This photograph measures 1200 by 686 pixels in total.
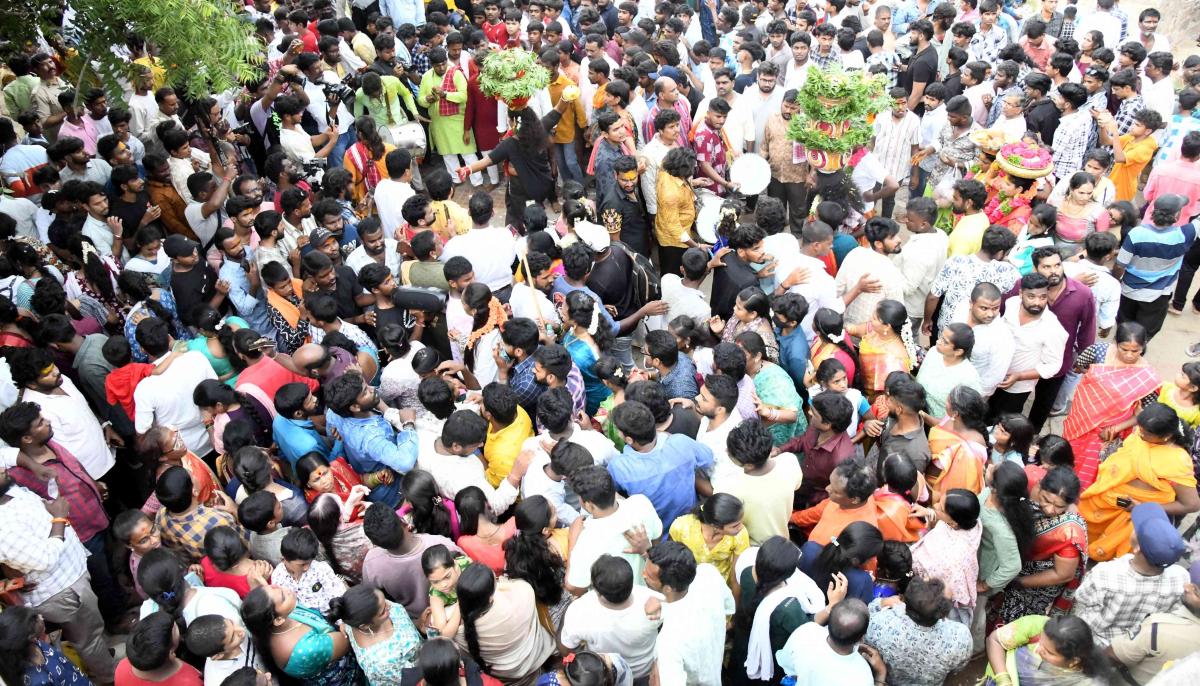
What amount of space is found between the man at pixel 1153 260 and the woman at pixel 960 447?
2.89 metres

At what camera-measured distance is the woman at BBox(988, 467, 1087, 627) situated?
440cm

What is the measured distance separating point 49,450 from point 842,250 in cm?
582

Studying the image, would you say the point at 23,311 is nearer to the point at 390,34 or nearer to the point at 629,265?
the point at 629,265

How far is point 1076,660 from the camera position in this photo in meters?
3.66

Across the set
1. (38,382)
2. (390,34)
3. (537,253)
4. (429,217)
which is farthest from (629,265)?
(390,34)

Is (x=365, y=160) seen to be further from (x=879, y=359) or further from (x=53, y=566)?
(x=879, y=359)

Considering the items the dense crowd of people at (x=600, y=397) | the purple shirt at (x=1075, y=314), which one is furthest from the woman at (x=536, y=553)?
the purple shirt at (x=1075, y=314)

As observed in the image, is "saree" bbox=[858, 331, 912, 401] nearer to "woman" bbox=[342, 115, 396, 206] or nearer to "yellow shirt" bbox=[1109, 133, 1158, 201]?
"yellow shirt" bbox=[1109, 133, 1158, 201]

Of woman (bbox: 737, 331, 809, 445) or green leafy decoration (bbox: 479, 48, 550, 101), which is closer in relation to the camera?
woman (bbox: 737, 331, 809, 445)

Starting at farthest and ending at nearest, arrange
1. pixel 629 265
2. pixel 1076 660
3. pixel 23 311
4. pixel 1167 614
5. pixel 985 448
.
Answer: pixel 629 265, pixel 23 311, pixel 985 448, pixel 1167 614, pixel 1076 660

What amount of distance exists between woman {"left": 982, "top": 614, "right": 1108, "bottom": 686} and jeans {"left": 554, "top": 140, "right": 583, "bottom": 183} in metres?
7.25

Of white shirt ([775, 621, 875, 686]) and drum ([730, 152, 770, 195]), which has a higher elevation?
white shirt ([775, 621, 875, 686])

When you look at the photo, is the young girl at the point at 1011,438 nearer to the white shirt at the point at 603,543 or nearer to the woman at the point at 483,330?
the white shirt at the point at 603,543

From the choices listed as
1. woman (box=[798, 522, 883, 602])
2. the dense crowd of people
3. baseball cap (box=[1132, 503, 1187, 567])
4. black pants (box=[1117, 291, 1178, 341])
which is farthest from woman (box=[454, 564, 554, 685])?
black pants (box=[1117, 291, 1178, 341])
